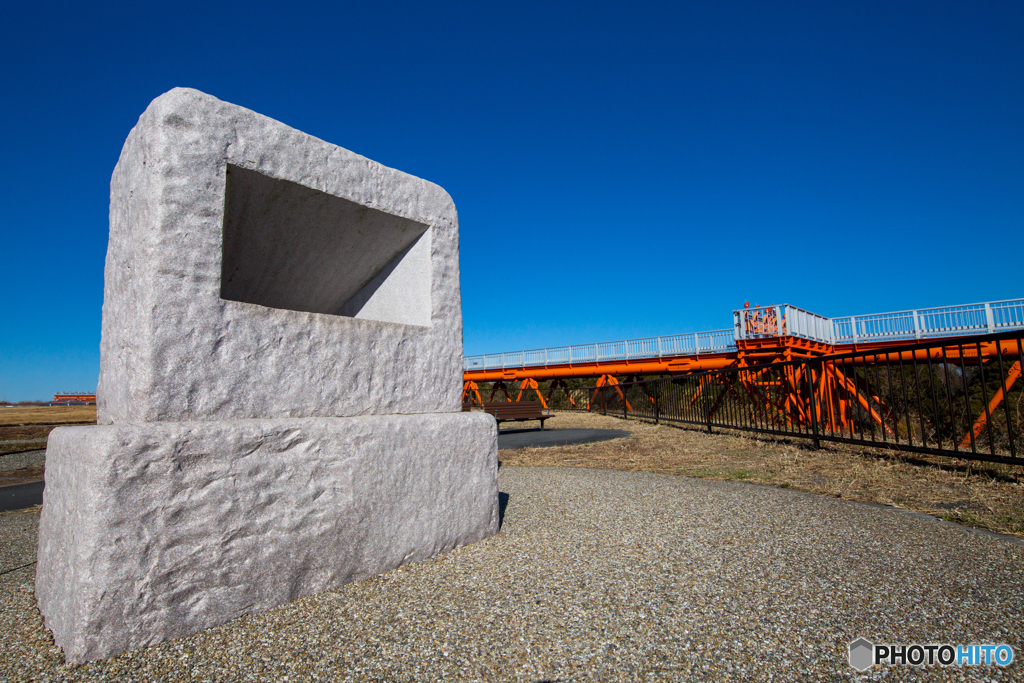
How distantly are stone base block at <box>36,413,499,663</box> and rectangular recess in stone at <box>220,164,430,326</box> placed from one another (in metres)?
0.85

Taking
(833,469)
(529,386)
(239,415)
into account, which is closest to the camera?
(239,415)

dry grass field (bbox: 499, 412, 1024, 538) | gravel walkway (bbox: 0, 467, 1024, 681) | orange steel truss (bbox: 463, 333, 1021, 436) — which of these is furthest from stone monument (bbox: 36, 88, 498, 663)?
orange steel truss (bbox: 463, 333, 1021, 436)

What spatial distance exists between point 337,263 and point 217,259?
865 millimetres

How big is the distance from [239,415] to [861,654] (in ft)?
8.11

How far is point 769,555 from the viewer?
2469mm

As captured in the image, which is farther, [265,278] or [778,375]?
[778,375]

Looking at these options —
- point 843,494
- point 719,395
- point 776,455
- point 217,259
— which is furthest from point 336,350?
point 719,395

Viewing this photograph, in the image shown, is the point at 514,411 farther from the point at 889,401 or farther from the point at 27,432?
the point at 27,432

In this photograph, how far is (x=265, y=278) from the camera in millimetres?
2771

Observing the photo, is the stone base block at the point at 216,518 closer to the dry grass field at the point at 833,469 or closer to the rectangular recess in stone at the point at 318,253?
the rectangular recess in stone at the point at 318,253

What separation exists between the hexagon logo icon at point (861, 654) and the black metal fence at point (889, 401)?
294 cm

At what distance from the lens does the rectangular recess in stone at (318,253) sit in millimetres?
2414

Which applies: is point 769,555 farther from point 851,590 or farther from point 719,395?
point 719,395

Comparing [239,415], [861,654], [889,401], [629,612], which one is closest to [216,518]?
[239,415]
